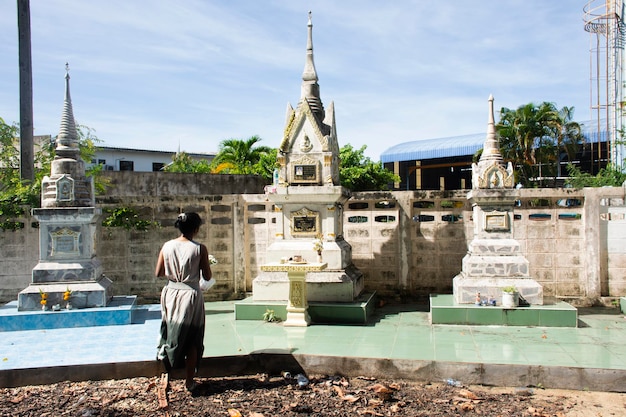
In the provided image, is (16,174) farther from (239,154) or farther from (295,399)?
(239,154)

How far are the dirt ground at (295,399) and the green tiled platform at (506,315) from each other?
8.76 feet

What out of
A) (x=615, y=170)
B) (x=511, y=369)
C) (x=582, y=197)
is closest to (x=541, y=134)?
(x=615, y=170)

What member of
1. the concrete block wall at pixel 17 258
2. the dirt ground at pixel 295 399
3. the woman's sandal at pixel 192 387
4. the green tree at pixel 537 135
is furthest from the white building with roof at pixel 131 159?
the woman's sandal at pixel 192 387

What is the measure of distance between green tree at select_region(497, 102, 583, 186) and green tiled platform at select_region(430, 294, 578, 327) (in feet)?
63.4

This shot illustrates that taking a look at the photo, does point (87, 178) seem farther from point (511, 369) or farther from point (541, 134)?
A: point (541, 134)

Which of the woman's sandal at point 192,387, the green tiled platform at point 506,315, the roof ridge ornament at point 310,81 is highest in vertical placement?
the roof ridge ornament at point 310,81

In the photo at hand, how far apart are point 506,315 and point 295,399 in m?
4.53

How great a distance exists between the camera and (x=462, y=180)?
38031 mm

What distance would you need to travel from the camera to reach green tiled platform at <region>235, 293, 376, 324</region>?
Answer: 9516 mm

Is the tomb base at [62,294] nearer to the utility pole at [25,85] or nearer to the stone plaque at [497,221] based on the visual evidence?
the utility pole at [25,85]

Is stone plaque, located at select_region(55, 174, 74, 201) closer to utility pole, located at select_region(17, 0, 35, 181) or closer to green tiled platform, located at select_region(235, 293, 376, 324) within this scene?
green tiled platform, located at select_region(235, 293, 376, 324)

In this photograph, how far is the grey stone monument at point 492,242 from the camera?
9703 millimetres

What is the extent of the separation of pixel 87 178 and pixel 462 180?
31395mm

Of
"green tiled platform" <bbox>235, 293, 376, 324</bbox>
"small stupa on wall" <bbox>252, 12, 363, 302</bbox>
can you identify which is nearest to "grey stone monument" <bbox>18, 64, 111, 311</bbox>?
"green tiled platform" <bbox>235, 293, 376, 324</bbox>
